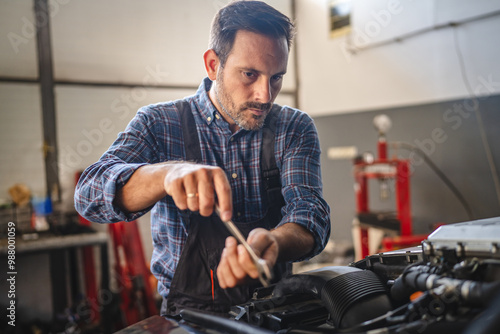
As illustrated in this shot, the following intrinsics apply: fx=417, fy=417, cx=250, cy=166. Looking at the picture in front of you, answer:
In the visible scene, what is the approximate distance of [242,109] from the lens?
1284mm

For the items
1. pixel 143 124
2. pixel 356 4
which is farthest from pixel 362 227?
pixel 143 124

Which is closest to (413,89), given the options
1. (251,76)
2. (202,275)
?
(251,76)

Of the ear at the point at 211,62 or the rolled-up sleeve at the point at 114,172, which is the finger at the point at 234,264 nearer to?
the rolled-up sleeve at the point at 114,172

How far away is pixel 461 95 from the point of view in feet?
11.5

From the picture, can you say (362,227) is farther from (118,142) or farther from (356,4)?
(118,142)

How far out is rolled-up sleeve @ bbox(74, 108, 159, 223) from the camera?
1.02 metres

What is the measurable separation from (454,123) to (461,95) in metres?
0.24

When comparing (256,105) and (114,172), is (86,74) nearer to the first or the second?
(256,105)

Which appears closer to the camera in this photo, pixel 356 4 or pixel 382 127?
pixel 382 127

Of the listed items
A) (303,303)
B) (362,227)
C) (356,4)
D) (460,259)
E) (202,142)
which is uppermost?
(356,4)

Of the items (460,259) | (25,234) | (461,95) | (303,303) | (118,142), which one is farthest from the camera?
(461,95)

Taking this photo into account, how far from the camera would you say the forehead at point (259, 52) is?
1.20 m

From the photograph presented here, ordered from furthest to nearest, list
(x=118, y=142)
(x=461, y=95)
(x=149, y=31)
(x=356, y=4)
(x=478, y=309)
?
(x=356, y=4) < (x=149, y=31) < (x=461, y=95) < (x=118, y=142) < (x=478, y=309)

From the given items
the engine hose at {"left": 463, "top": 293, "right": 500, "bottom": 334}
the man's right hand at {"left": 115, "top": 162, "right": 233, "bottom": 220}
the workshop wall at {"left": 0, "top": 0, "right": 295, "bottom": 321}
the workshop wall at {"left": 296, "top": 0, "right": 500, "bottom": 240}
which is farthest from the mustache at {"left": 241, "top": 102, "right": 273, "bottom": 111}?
the workshop wall at {"left": 296, "top": 0, "right": 500, "bottom": 240}
